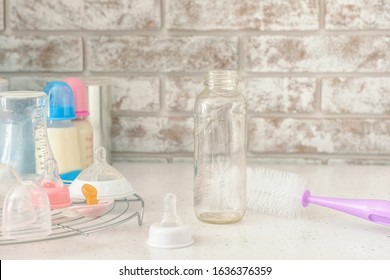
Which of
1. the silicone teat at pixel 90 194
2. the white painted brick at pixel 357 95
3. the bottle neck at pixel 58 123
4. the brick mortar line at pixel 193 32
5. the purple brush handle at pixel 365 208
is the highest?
the brick mortar line at pixel 193 32

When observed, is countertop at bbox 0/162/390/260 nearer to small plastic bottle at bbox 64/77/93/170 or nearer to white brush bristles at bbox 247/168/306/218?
white brush bristles at bbox 247/168/306/218

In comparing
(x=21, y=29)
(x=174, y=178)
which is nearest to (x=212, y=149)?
(x=174, y=178)

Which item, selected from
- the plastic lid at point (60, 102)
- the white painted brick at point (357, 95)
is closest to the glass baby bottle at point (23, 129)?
the plastic lid at point (60, 102)

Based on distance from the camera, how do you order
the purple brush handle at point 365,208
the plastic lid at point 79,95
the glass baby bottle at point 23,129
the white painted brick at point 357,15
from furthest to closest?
the white painted brick at point 357,15 → the plastic lid at point 79,95 → the glass baby bottle at point 23,129 → the purple brush handle at point 365,208

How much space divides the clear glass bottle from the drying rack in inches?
4.0

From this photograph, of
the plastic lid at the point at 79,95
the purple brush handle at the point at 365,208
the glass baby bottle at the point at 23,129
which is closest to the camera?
the purple brush handle at the point at 365,208

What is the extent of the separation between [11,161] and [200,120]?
324 mm

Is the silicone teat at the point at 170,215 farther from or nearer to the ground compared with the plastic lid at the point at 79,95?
nearer to the ground

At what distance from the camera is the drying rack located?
819mm

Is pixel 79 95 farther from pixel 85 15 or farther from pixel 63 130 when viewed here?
pixel 85 15

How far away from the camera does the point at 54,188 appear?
3.02 ft

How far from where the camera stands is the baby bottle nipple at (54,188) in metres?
0.91

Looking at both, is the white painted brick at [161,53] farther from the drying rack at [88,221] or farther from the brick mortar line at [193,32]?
the drying rack at [88,221]

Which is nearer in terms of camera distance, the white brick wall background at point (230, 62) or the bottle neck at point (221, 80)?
the bottle neck at point (221, 80)
